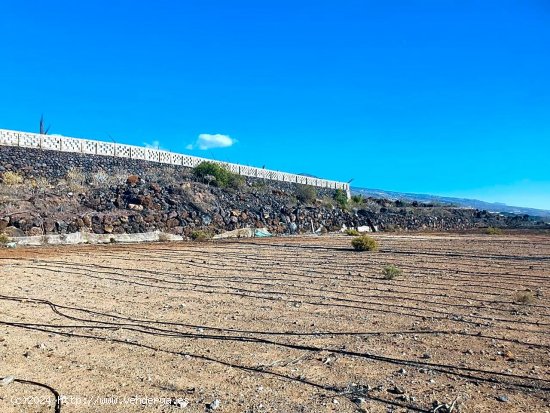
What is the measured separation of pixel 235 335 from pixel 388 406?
7.86 feet

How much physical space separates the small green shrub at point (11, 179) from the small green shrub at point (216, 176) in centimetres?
1207

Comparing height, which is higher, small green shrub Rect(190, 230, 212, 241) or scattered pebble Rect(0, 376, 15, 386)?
small green shrub Rect(190, 230, 212, 241)

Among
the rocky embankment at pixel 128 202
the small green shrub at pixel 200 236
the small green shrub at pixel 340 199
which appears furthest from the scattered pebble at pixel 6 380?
the small green shrub at pixel 340 199

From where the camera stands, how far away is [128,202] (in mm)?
24500

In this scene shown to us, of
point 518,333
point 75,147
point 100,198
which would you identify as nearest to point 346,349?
point 518,333

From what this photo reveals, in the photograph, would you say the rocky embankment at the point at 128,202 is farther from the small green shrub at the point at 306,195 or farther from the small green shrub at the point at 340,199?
the small green shrub at the point at 340,199

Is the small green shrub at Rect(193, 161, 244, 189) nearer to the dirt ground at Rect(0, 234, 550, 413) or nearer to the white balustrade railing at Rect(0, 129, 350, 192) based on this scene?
the white balustrade railing at Rect(0, 129, 350, 192)

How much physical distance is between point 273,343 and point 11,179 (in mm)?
22531

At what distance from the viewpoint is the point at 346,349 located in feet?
16.9

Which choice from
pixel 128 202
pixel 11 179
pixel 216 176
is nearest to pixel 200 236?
pixel 128 202

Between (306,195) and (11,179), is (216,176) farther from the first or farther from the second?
(11,179)

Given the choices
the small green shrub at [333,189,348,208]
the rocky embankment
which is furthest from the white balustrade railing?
the small green shrub at [333,189,348,208]

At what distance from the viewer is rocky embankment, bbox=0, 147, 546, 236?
21.3m

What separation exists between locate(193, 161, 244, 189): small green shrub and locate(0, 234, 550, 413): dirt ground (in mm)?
22621
